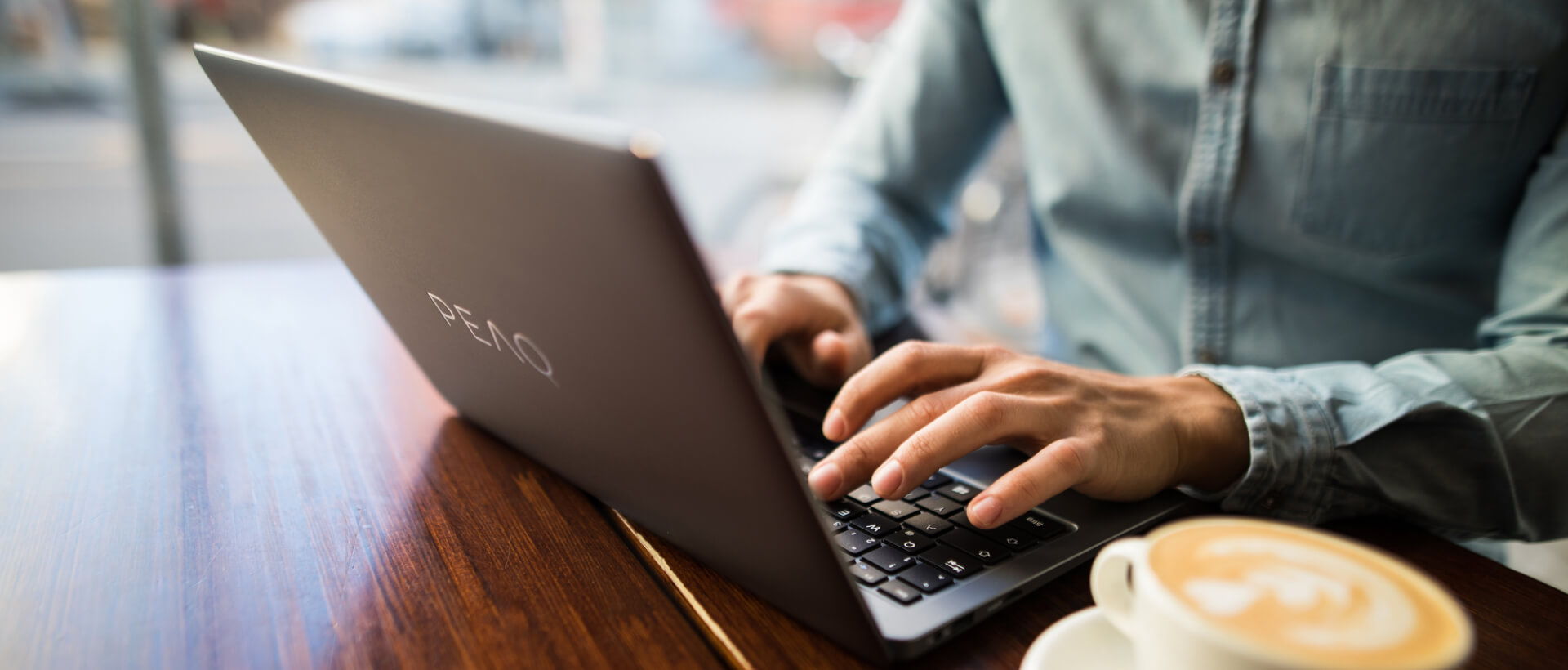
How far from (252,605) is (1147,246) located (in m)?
0.84

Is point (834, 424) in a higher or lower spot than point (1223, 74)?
lower

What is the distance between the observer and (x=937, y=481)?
52 cm

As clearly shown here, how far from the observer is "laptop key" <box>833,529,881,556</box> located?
43 centimetres

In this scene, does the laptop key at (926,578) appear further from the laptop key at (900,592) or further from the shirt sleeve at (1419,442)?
the shirt sleeve at (1419,442)

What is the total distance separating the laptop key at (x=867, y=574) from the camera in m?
0.40

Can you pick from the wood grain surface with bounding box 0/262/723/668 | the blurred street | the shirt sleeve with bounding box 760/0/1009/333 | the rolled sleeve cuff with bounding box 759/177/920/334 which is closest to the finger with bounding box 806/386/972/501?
the wood grain surface with bounding box 0/262/723/668

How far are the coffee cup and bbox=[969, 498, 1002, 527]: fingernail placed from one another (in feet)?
0.40

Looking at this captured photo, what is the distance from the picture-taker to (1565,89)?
0.71m

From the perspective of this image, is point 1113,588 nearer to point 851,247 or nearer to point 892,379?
point 892,379

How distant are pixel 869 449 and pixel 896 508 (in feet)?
0.12

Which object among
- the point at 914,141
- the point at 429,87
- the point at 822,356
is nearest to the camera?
Answer: the point at 822,356

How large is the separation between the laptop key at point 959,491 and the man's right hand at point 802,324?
19cm

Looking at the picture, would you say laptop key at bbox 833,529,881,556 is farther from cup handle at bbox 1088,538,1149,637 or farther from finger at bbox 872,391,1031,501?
cup handle at bbox 1088,538,1149,637

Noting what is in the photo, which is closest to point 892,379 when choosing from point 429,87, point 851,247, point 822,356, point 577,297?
point 822,356
